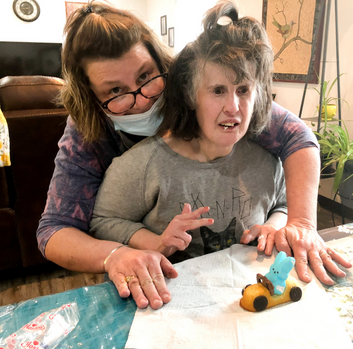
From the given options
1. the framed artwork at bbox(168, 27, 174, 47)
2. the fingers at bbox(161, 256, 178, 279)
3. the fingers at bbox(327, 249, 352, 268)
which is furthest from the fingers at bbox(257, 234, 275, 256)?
the framed artwork at bbox(168, 27, 174, 47)

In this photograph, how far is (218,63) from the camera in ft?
2.84

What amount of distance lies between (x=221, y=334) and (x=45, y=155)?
151cm

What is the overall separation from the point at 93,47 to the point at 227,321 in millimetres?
768

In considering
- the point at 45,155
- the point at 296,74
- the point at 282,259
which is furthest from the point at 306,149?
the point at 296,74

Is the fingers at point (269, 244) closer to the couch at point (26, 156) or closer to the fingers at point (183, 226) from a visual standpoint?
the fingers at point (183, 226)

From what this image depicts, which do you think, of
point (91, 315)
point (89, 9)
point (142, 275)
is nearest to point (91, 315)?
point (91, 315)

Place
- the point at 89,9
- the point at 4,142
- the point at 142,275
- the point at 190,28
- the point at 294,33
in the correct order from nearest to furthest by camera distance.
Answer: the point at 142,275 → the point at 89,9 → the point at 4,142 → the point at 294,33 → the point at 190,28

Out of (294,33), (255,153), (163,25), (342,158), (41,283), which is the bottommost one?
(41,283)

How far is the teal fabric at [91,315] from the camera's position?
1.96 ft

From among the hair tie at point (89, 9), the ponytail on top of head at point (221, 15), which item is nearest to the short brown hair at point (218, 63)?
the ponytail on top of head at point (221, 15)

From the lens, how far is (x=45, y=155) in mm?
1797

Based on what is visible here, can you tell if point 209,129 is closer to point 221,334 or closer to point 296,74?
point 221,334

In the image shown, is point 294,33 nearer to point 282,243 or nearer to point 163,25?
→ point 282,243

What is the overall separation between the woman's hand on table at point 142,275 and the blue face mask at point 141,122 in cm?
41
